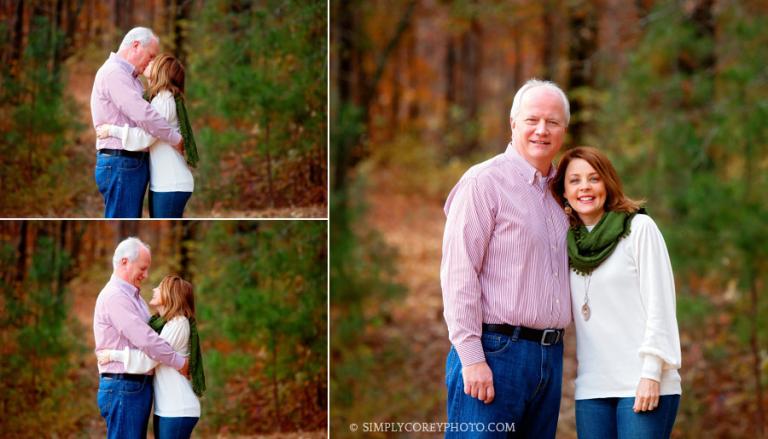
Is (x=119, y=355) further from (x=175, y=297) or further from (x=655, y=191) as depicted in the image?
(x=655, y=191)

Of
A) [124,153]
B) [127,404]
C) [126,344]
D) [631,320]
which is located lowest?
[127,404]

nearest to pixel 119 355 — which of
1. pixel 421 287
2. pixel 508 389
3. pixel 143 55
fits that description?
pixel 143 55

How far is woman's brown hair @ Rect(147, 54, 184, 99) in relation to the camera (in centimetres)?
379

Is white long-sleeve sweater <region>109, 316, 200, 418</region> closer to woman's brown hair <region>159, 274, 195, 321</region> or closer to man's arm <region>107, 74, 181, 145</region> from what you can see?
woman's brown hair <region>159, 274, 195, 321</region>

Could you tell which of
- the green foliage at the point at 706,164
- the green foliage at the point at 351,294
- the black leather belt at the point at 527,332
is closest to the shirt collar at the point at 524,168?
the black leather belt at the point at 527,332

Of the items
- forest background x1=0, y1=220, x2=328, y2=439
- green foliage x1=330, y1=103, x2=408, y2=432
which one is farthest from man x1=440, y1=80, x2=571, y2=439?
green foliage x1=330, y1=103, x2=408, y2=432

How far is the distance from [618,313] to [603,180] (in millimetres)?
437

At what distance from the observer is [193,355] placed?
153 inches

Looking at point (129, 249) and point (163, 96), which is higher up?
point (163, 96)

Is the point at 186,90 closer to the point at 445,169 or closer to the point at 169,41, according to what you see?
the point at 169,41

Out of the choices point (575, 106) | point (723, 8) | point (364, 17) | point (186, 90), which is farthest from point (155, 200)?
point (575, 106)

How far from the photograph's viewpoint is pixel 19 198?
4266 mm

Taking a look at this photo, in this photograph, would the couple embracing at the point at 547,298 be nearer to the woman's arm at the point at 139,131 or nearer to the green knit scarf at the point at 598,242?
the green knit scarf at the point at 598,242

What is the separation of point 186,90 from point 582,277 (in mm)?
1764
